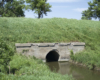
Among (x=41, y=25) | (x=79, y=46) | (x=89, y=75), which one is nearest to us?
(x=89, y=75)

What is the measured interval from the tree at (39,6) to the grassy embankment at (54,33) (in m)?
14.6

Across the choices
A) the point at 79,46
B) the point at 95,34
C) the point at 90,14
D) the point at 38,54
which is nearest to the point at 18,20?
the point at 38,54

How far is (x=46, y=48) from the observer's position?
15.4 metres

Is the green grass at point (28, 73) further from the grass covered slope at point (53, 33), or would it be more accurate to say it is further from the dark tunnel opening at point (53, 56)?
the dark tunnel opening at point (53, 56)

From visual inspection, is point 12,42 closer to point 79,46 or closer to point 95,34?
point 79,46

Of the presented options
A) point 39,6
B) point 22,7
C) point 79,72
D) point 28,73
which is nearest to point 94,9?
point 39,6

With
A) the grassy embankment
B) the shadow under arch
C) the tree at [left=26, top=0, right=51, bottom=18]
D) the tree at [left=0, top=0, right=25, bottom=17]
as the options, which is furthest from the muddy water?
the tree at [left=0, top=0, right=25, bottom=17]

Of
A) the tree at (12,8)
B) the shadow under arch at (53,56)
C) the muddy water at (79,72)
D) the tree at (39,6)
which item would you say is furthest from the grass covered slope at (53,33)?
the tree at (12,8)

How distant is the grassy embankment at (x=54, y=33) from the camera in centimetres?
1530

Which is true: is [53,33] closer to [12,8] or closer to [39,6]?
[39,6]

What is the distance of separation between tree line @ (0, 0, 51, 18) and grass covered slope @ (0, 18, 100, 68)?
15197mm

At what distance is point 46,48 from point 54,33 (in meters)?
2.88

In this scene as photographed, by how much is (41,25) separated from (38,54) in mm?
4888

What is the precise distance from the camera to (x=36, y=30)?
1756 cm
